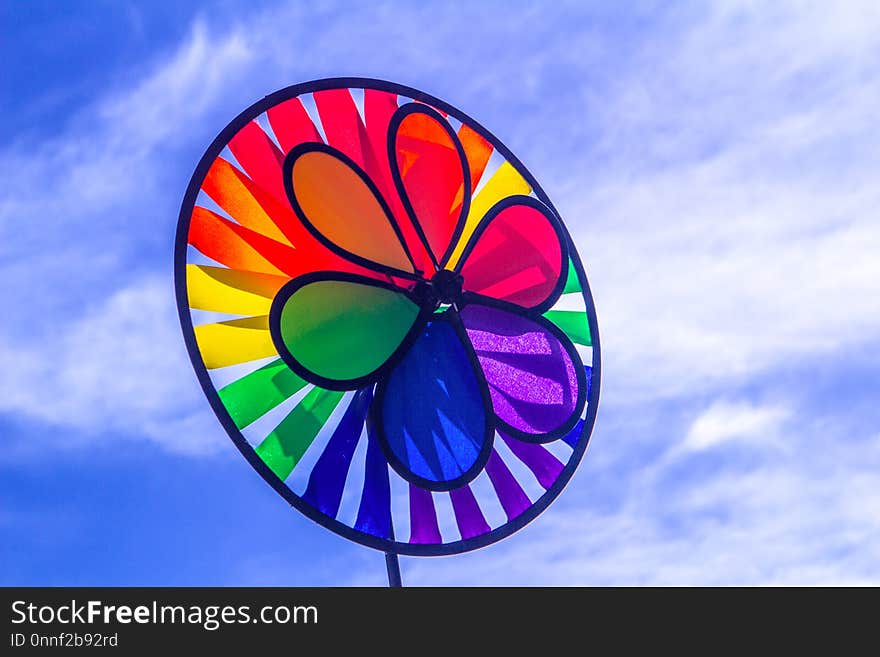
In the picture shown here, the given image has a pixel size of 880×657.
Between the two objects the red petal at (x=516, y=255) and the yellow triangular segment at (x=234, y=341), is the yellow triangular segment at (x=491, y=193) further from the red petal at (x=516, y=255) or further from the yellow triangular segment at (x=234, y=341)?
the yellow triangular segment at (x=234, y=341)

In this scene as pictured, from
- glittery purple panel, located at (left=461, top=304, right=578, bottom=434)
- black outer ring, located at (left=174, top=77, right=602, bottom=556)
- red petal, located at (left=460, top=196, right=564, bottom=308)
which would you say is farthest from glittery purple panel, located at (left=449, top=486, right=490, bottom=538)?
red petal, located at (left=460, top=196, right=564, bottom=308)

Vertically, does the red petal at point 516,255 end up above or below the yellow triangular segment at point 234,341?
above

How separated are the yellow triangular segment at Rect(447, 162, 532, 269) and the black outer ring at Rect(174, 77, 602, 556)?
2.1 inches

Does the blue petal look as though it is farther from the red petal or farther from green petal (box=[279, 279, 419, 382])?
the red petal

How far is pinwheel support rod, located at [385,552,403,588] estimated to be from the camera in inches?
208

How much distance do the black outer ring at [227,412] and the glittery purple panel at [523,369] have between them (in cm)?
19

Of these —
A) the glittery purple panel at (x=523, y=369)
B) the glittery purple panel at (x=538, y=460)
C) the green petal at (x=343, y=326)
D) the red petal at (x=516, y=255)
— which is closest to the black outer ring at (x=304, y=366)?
the green petal at (x=343, y=326)

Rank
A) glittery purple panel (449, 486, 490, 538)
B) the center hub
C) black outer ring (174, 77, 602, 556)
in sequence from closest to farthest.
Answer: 1. black outer ring (174, 77, 602, 556)
2. glittery purple panel (449, 486, 490, 538)
3. the center hub

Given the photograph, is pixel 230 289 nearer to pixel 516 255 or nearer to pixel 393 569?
pixel 393 569

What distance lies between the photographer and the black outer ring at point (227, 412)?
4.92 metres

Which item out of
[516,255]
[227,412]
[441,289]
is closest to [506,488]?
[441,289]
